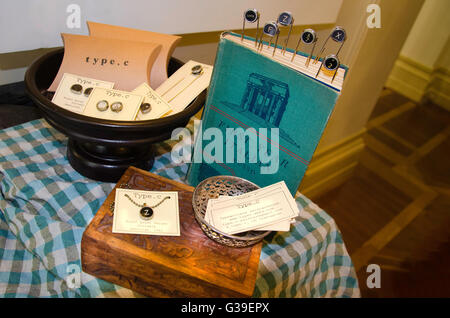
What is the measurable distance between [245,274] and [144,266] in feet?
0.56

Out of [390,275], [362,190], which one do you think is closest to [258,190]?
[390,275]

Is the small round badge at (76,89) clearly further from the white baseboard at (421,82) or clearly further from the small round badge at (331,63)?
the white baseboard at (421,82)

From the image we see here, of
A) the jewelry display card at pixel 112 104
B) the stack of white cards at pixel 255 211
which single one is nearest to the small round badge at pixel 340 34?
the stack of white cards at pixel 255 211

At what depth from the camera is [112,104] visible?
25.5 inches

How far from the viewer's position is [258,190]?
25.2 inches

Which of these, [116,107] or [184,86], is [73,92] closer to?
[116,107]

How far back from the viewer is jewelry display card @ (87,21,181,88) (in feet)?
2.48

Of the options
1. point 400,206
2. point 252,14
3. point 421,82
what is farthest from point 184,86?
point 421,82

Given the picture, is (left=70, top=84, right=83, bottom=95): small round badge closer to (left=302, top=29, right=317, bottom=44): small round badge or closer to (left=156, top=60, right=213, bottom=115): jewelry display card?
(left=156, top=60, right=213, bottom=115): jewelry display card

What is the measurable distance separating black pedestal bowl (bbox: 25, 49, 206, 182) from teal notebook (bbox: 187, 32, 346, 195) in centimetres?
7

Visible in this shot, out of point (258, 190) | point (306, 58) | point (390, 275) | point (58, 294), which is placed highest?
point (306, 58)

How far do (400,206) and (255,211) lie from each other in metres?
1.58

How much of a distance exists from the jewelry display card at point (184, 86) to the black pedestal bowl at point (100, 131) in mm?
29
